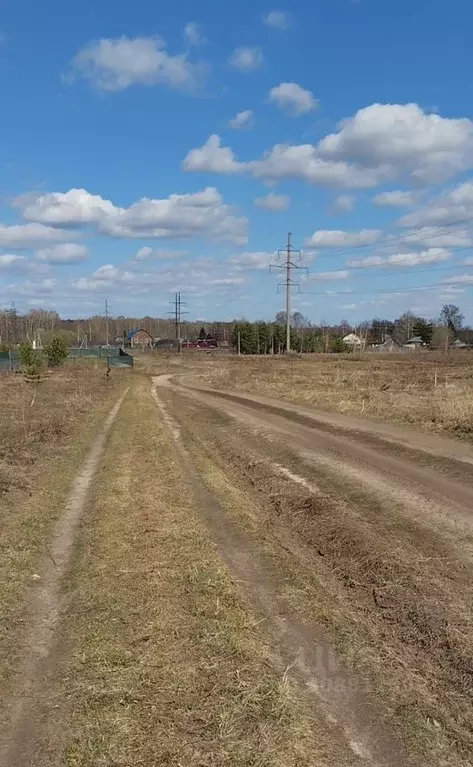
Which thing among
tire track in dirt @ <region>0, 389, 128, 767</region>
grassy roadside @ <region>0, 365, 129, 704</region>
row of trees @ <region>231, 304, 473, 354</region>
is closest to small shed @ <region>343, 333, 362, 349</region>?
row of trees @ <region>231, 304, 473, 354</region>

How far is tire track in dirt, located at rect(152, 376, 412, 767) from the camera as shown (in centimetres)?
360

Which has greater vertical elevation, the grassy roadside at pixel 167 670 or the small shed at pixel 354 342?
the small shed at pixel 354 342

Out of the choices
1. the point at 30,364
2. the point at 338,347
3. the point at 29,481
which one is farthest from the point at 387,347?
the point at 29,481

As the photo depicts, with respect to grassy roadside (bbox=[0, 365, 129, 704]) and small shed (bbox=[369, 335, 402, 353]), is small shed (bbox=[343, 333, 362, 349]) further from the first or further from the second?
grassy roadside (bbox=[0, 365, 129, 704])

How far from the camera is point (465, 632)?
5.16 m

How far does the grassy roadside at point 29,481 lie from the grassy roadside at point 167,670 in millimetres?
509

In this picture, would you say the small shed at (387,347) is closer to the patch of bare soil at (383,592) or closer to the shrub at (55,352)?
the shrub at (55,352)

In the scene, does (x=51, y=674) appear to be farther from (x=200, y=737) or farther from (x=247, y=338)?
(x=247, y=338)

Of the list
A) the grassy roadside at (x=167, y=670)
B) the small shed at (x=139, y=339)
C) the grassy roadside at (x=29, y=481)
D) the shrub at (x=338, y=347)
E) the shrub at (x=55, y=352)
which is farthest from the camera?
the small shed at (x=139, y=339)

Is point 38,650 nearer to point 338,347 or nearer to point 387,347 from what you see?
point 338,347

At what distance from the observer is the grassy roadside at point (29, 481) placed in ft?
19.0

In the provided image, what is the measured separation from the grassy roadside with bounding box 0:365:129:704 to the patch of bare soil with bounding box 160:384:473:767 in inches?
106

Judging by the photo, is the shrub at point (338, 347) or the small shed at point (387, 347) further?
the small shed at point (387, 347)

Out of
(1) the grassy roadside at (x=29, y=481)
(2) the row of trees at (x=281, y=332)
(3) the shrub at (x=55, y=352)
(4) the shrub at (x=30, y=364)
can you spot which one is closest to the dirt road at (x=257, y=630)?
(1) the grassy roadside at (x=29, y=481)
